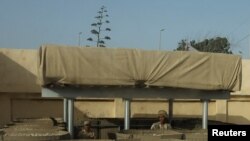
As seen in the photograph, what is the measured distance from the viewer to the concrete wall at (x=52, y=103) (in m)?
16.4

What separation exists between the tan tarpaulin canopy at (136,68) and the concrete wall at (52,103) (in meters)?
5.62

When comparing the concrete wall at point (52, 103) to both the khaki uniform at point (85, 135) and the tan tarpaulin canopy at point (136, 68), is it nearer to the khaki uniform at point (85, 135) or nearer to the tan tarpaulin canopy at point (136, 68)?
the khaki uniform at point (85, 135)

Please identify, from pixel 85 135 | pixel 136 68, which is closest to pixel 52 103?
pixel 85 135

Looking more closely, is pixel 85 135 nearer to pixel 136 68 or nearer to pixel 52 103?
pixel 136 68

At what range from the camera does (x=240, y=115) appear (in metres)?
18.5

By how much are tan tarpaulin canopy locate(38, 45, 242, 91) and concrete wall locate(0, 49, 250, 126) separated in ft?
18.5

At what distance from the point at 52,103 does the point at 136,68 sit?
7.15m

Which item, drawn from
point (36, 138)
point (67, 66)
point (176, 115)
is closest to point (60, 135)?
point (36, 138)

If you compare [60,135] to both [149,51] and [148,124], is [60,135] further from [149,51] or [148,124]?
[148,124]

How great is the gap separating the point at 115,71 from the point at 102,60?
332 millimetres

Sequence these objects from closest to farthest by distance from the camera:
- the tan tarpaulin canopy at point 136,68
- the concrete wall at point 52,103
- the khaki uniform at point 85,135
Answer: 1. the tan tarpaulin canopy at point 136,68
2. the khaki uniform at point 85,135
3. the concrete wall at point 52,103

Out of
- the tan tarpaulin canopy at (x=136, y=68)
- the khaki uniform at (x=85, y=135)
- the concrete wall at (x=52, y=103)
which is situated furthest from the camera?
the concrete wall at (x=52, y=103)

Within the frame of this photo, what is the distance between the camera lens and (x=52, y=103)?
674 inches

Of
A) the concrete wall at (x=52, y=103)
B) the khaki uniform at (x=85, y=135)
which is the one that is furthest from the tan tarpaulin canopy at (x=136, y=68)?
the concrete wall at (x=52, y=103)
